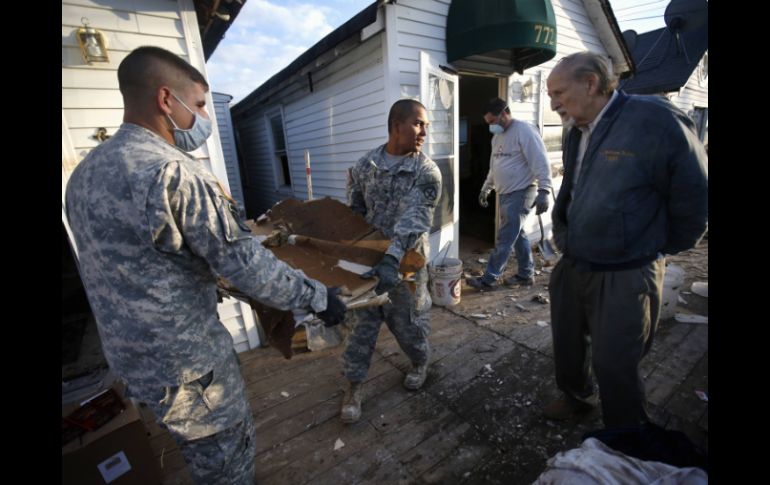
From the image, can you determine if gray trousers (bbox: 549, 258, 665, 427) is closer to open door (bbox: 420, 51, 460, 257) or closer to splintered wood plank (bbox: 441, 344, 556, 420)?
splintered wood plank (bbox: 441, 344, 556, 420)

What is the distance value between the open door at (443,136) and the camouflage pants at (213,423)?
316 centimetres

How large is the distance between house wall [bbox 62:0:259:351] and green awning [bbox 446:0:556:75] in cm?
306

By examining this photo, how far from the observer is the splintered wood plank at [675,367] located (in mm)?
2473

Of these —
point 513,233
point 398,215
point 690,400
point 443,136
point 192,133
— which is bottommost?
point 690,400

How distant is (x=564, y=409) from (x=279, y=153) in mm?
7755

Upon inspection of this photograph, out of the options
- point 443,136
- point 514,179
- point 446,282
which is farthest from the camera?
point 443,136

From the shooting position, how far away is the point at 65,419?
1896 mm

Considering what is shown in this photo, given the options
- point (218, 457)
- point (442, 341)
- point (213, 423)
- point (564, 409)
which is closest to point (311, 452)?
point (218, 457)

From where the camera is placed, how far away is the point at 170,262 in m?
1.19

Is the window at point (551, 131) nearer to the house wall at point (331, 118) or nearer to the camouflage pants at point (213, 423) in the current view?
the house wall at point (331, 118)

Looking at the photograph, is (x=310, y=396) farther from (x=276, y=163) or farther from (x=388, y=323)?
(x=276, y=163)

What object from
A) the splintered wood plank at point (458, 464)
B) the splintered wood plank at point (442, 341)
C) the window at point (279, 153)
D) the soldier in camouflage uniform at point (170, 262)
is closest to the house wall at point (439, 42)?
the splintered wood plank at point (442, 341)

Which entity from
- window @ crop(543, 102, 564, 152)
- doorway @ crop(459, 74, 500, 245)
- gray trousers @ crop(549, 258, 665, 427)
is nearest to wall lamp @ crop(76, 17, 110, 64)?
gray trousers @ crop(549, 258, 665, 427)
